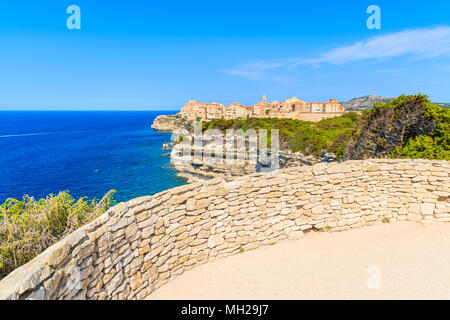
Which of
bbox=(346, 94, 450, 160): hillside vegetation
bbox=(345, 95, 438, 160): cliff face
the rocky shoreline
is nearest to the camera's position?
bbox=(346, 94, 450, 160): hillside vegetation

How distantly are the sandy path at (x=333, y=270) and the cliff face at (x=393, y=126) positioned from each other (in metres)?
8.78

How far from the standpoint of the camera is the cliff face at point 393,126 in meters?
12.7

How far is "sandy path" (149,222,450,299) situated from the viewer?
14.1ft

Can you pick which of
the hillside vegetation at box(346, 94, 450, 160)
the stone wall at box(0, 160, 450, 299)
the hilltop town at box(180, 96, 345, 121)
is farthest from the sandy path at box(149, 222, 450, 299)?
the hilltop town at box(180, 96, 345, 121)

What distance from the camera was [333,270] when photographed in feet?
16.0

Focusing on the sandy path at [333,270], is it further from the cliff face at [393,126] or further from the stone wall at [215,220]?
the cliff face at [393,126]

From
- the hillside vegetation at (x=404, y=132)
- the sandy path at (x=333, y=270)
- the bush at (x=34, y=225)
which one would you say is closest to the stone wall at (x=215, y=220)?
the sandy path at (x=333, y=270)

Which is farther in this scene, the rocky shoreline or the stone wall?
the rocky shoreline

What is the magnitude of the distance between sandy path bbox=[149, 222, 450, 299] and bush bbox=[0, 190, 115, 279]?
7.33 ft

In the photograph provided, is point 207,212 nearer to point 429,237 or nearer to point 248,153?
point 429,237

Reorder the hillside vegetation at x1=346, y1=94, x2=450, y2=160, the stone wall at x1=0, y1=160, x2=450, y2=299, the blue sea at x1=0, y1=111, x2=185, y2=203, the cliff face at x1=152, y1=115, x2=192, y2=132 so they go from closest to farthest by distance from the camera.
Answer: the stone wall at x1=0, y1=160, x2=450, y2=299
the hillside vegetation at x1=346, y1=94, x2=450, y2=160
the blue sea at x1=0, y1=111, x2=185, y2=203
the cliff face at x1=152, y1=115, x2=192, y2=132

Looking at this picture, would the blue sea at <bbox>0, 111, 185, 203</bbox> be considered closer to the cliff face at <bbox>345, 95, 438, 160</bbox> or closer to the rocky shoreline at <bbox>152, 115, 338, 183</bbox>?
the rocky shoreline at <bbox>152, 115, 338, 183</bbox>

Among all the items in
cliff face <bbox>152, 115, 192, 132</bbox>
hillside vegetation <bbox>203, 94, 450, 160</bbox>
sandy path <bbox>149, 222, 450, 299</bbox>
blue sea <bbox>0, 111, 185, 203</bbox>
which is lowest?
blue sea <bbox>0, 111, 185, 203</bbox>
